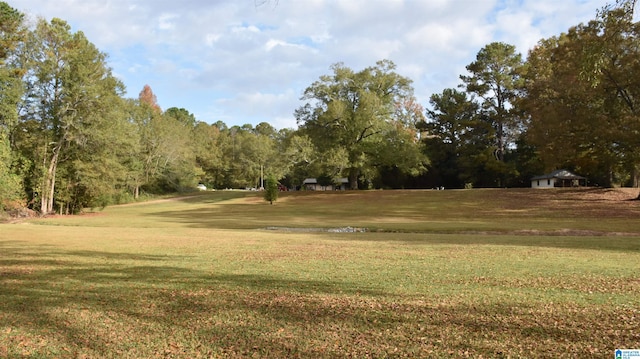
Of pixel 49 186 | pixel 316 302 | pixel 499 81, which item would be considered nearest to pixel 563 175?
→ pixel 499 81

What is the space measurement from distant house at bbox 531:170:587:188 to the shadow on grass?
5275cm

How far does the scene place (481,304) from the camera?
6.00 m

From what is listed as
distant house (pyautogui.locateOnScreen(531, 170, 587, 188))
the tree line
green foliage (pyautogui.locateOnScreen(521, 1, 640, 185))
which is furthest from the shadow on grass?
distant house (pyautogui.locateOnScreen(531, 170, 587, 188))

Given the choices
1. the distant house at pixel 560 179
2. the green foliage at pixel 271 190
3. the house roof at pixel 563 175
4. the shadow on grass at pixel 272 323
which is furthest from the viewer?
the distant house at pixel 560 179

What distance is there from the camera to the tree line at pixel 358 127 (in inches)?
1299

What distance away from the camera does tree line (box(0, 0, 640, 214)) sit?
3300 cm

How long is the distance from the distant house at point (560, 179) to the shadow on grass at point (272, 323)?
5275 cm

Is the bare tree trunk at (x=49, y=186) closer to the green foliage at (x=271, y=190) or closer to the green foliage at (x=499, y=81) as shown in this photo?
the green foliage at (x=271, y=190)

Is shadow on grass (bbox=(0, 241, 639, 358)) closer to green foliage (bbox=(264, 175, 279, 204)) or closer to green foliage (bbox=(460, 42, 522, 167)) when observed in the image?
green foliage (bbox=(264, 175, 279, 204))

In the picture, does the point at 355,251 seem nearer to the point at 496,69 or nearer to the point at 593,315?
the point at 593,315

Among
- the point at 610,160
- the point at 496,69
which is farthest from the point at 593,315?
the point at 496,69

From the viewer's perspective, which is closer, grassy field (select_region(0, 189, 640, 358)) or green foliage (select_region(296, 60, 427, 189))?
grassy field (select_region(0, 189, 640, 358))

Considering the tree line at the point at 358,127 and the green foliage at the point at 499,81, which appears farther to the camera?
the green foliage at the point at 499,81

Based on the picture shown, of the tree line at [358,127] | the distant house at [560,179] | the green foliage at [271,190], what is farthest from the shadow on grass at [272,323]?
the distant house at [560,179]
